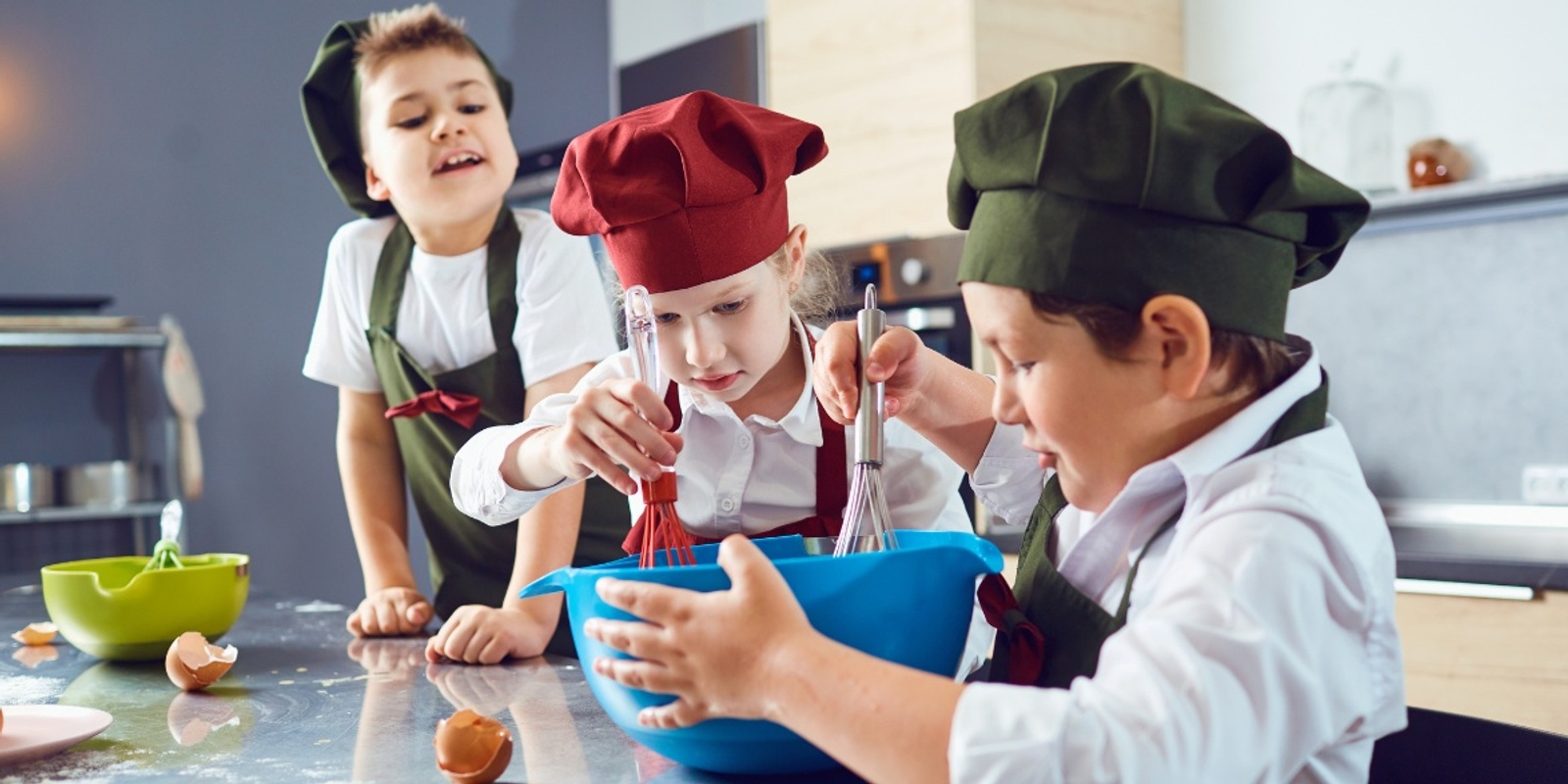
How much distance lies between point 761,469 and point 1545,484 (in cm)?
158

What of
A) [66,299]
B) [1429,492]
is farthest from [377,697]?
[66,299]

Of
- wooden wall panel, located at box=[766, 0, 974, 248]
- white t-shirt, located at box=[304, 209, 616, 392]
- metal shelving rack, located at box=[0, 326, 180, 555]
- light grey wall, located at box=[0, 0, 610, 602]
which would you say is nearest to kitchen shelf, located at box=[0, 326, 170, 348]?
metal shelving rack, located at box=[0, 326, 180, 555]

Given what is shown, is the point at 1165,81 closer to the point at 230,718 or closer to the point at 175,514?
the point at 230,718

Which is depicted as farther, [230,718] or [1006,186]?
[230,718]

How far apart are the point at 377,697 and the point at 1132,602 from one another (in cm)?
57

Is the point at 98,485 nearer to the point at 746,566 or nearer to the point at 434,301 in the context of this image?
the point at 434,301

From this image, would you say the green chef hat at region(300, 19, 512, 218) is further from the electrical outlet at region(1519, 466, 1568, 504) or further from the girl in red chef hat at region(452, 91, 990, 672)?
the electrical outlet at region(1519, 466, 1568, 504)

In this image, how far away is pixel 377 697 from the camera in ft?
3.30

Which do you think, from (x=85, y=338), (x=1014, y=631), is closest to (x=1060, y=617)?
(x=1014, y=631)

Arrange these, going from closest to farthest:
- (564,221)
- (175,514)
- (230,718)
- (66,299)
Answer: (230,718) → (564,221) → (175,514) → (66,299)

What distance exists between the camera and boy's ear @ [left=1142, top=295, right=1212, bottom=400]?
26.7 inches

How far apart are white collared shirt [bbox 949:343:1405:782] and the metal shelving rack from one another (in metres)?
3.17

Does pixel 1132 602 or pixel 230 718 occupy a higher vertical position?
pixel 1132 602

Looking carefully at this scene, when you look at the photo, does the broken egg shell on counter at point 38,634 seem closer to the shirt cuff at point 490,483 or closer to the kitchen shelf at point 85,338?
the shirt cuff at point 490,483
